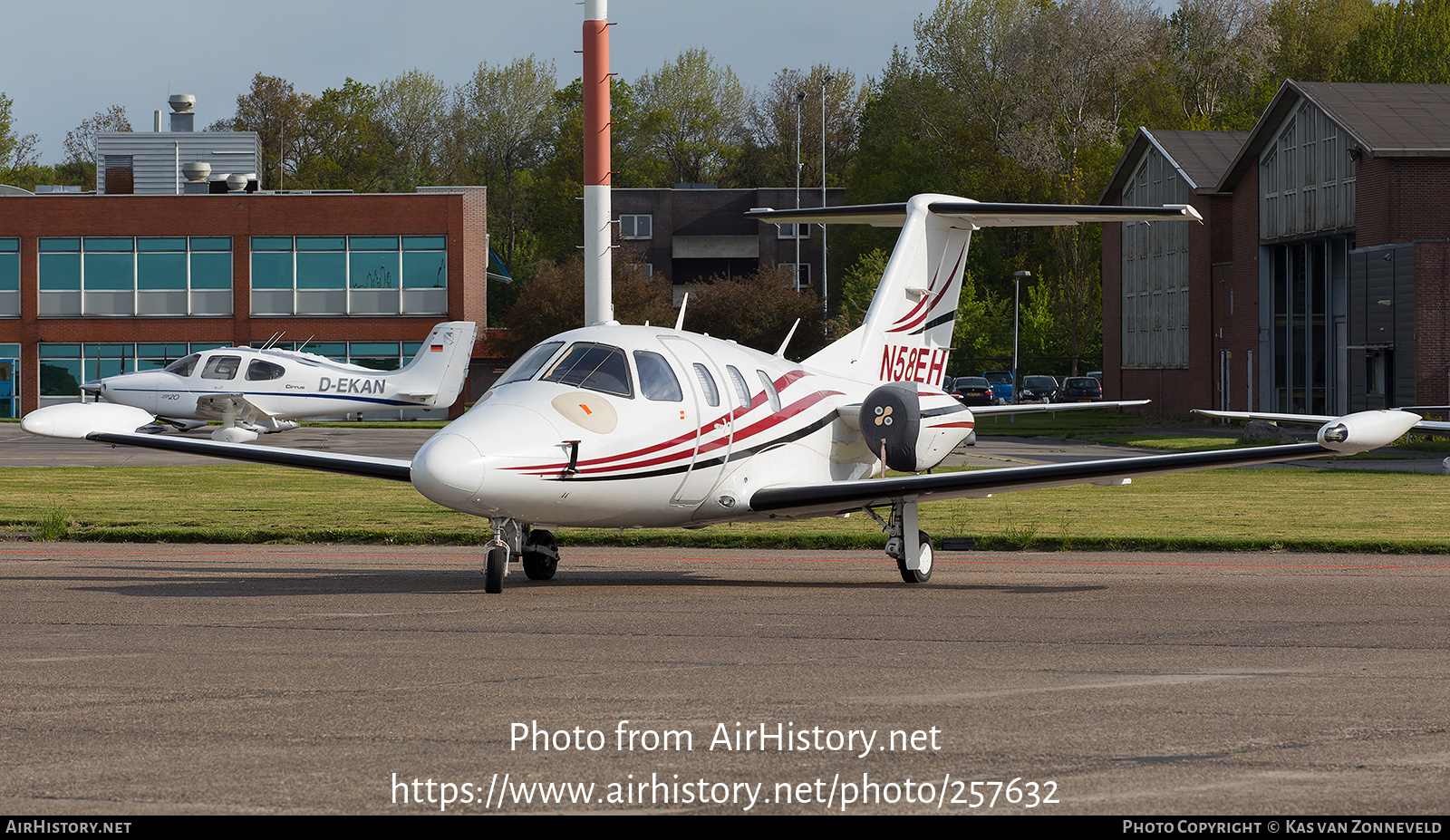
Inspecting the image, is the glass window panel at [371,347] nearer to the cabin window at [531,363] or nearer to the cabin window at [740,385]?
the cabin window at [740,385]

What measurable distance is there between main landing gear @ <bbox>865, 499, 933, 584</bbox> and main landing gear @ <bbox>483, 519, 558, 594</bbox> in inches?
125

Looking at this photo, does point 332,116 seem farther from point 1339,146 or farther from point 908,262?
point 908,262

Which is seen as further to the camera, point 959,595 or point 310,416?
point 310,416

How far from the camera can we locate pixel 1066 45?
280 ft

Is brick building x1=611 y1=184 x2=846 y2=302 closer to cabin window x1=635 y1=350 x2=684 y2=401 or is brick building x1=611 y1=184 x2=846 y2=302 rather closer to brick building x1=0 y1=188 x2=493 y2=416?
brick building x1=0 y1=188 x2=493 y2=416

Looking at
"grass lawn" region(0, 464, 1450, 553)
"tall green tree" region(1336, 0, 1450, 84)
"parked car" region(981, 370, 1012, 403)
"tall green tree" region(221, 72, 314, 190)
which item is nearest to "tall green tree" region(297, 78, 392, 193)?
"tall green tree" region(221, 72, 314, 190)

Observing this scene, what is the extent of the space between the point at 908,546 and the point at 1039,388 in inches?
2484

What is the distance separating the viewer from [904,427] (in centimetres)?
1517

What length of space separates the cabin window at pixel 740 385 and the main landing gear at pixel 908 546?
1.69 metres

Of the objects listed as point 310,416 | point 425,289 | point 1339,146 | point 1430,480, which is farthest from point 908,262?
point 425,289

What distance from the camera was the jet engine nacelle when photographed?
49.8ft

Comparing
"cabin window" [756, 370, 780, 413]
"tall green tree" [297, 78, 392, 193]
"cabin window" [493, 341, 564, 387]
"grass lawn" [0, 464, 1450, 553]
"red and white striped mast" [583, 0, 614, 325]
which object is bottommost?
"grass lawn" [0, 464, 1450, 553]

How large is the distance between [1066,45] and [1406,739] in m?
83.5

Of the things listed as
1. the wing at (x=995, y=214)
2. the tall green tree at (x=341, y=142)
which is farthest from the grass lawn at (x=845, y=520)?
the tall green tree at (x=341, y=142)
